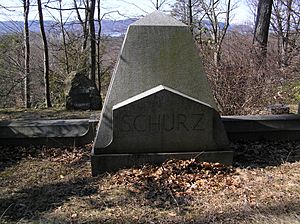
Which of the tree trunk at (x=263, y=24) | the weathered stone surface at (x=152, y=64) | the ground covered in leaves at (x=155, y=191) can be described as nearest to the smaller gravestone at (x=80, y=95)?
the ground covered in leaves at (x=155, y=191)

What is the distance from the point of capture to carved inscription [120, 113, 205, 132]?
4.20 metres

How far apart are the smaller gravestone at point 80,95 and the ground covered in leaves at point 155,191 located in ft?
14.9

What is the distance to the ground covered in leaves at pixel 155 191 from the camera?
10.5 ft

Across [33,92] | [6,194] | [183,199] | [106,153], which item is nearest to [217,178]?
[183,199]

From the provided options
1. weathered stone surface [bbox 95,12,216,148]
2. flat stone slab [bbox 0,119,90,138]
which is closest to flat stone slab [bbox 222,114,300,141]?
weathered stone surface [bbox 95,12,216,148]

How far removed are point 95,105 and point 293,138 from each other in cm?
560

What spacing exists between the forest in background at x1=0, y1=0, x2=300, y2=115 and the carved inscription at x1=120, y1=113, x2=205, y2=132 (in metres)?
2.81

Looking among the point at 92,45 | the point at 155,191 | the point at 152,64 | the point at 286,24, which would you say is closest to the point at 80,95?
the point at 92,45

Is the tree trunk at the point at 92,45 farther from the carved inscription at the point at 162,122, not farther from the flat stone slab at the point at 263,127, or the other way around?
the carved inscription at the point at 162,122

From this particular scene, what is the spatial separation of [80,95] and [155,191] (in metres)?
6.29

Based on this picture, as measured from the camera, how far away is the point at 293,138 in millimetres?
5418

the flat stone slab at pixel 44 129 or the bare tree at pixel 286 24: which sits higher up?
the bare tree at pixel 286 24

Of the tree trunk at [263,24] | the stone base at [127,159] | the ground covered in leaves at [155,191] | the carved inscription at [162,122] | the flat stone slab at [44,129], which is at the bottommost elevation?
the ground covered in leaves at [155,191]

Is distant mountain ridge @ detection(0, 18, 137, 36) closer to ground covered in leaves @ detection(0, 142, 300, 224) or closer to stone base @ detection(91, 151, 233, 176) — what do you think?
ground covered in leaves @ detection(0, 142, 300, 224)
